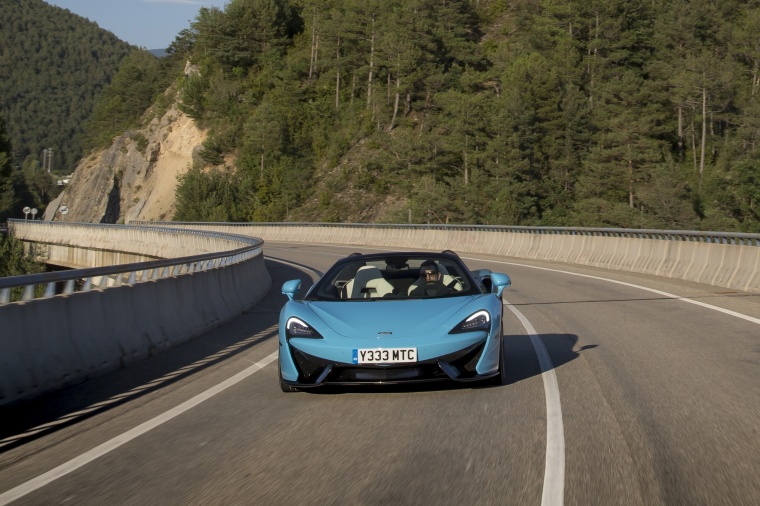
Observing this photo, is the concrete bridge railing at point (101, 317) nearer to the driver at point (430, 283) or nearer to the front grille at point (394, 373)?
the front grille at point (394, 373)

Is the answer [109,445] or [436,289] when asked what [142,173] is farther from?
[109,445]

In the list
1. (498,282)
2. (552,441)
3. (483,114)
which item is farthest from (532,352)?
(483,114)

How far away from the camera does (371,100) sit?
317ft

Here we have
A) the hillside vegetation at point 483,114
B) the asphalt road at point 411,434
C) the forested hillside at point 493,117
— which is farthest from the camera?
the hillside vegetation at point 483,114

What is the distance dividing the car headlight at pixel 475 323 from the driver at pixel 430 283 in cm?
74

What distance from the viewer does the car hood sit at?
822cm

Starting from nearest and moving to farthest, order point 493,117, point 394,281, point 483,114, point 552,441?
point 552,441 → point 394,281 → point 493,117 → point 483,114

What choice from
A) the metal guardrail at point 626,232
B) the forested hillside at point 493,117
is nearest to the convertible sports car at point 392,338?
the metal guardrail at point 626,232

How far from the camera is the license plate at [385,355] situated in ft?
26.5

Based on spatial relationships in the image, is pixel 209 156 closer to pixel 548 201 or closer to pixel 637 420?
pixel 548 201

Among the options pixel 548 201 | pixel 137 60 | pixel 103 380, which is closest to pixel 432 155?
pixel 548 201

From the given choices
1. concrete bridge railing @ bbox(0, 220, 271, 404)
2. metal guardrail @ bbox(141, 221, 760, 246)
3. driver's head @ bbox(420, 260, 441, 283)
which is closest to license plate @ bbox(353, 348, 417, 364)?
driver's head @ bbox(420, 260, 441, 283)

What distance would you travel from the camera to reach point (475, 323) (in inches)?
332

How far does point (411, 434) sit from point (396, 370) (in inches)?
45.3
